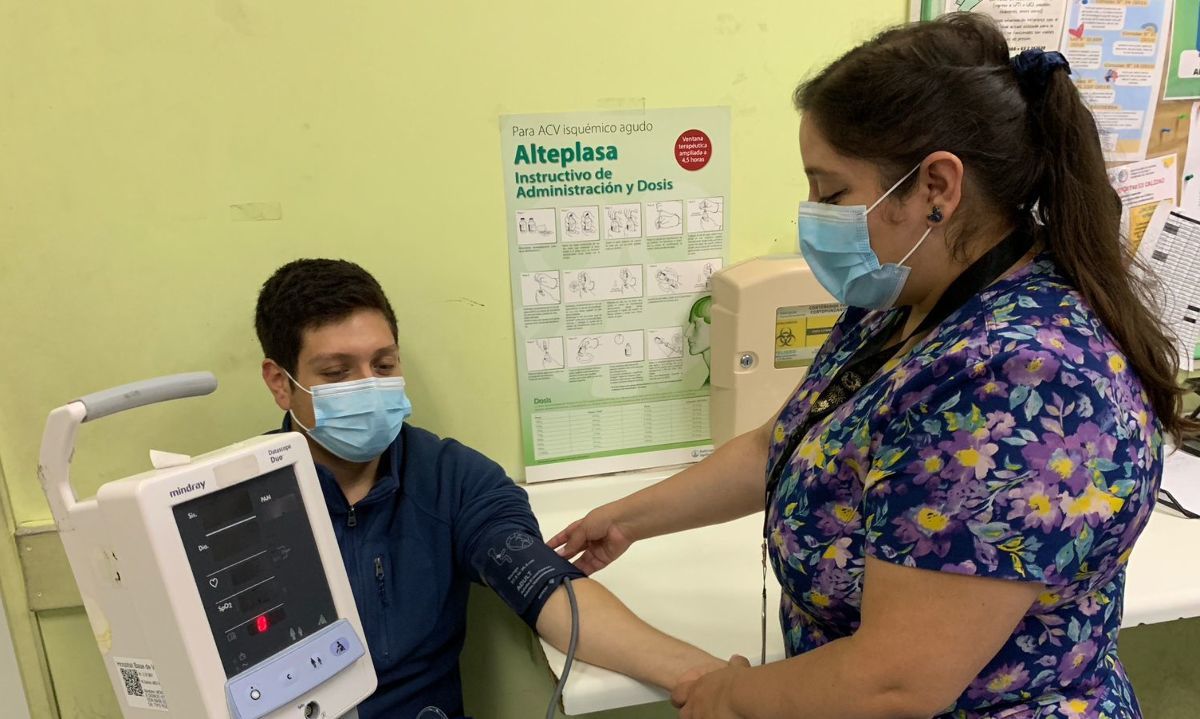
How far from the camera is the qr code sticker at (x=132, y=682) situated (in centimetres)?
82

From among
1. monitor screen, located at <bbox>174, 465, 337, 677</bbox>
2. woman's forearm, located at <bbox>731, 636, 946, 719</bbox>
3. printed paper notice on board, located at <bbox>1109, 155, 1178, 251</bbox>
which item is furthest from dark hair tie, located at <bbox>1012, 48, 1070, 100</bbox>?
printed paper notice on board, located at <bbox>1109, 155, 1178, 251</bbox>

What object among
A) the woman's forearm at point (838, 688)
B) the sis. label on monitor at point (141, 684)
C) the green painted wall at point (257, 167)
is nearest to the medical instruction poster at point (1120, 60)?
the green painted wall at point (257, 167)

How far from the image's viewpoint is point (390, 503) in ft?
4.05

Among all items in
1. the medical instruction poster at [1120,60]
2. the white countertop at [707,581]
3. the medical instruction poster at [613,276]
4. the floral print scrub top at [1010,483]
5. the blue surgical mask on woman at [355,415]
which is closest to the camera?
the floral print scrub top at [1010,483]

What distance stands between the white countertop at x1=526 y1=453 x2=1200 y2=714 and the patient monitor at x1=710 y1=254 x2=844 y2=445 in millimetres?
230

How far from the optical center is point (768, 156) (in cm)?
150

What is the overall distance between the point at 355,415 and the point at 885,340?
750 mm

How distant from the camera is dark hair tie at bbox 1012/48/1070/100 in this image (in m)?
0.77

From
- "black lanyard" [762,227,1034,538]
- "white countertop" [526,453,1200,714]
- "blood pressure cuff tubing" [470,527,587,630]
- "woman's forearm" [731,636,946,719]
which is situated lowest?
"white countertop" [526,453,1200,714]

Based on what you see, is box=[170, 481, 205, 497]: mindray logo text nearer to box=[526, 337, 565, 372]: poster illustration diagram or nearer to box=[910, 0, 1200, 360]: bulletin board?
box=[526, 337, 565, 372]: poster illustration diagram

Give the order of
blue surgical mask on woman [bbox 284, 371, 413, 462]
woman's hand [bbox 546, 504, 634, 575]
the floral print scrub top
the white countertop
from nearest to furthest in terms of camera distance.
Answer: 1. the floral print scrub top
2. the white countertop
3. blue surgical mask on woman [bbox 284, 371, 413, 462]
4. woman's hand [bbox 546, 504, 634, 575]

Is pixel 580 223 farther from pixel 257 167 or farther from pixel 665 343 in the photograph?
pixel 257 167

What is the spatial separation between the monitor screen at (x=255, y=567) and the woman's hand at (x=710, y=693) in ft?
1.41

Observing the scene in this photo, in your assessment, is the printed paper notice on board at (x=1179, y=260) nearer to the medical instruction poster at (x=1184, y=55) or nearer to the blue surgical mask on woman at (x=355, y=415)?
the medical instruction poster at (x=1184, y=55)
